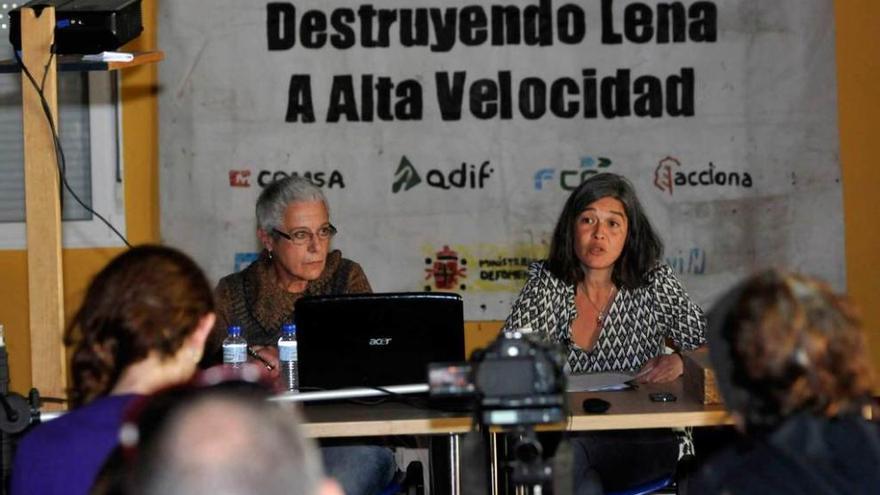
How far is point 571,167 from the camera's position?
5.00 m

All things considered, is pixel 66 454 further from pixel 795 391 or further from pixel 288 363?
pixel 288 363

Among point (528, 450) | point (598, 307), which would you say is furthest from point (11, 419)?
point (598, 307)

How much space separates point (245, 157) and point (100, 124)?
567 millimetres

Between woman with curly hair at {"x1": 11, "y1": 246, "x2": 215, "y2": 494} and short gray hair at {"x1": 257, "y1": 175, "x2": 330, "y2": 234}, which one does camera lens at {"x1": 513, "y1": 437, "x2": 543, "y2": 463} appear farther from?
short gray hair at {"x1": 257, "y1": 175, "x2": 330, "y2": 234}

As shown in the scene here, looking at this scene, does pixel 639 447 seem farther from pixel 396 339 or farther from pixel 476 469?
pixel 476 469

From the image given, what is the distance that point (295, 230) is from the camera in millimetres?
4109

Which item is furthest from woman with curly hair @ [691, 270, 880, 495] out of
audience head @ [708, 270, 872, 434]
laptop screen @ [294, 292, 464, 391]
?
laptop screen @ [294, 292, 464, 391]

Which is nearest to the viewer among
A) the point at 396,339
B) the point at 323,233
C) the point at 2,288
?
the point at 396,339

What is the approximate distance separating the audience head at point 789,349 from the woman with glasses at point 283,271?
7.78 feet

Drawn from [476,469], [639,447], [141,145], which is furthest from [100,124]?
[476,469]

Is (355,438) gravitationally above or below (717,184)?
below

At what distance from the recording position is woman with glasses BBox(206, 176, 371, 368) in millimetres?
4074

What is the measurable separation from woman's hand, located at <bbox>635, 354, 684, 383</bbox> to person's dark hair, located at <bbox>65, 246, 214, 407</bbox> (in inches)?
68.3

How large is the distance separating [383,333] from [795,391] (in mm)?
1644
